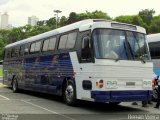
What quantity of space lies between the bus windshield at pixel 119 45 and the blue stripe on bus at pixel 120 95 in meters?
1.22

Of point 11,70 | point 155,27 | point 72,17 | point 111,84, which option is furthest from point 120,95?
point 72,17

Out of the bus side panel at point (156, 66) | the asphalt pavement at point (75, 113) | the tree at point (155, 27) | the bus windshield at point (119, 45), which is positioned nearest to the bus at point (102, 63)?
the bus windshield at point (119, 45)

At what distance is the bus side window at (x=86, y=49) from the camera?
1332cm

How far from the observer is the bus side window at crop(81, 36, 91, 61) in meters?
13.3

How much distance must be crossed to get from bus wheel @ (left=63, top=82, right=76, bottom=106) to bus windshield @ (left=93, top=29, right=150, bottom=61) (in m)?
2.24

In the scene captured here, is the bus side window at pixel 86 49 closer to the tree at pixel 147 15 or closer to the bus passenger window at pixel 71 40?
the bus passenger window at pixel 71 40

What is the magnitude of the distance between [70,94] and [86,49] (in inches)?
86.1

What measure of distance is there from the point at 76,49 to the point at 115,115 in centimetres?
326

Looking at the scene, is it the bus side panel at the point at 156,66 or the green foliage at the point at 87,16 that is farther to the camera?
the green foliage at the point at 87,16

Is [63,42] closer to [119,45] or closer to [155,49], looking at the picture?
[119,45]

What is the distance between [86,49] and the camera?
531 inches

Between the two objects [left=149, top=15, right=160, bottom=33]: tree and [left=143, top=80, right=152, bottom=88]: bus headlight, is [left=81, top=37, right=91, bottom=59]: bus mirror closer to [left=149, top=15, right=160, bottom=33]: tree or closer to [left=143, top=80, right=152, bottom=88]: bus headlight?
[left=143, top=80, right=152, bottom=88]: bus headlight

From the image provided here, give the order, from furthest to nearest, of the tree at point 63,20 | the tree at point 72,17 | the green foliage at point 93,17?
1. the tree at point 63,20
2. the tree at point 72,17
3. the green foliage at point 93,17

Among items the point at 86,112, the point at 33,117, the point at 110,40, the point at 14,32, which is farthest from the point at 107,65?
the point at 14,32
